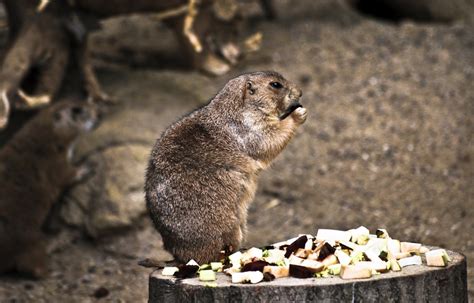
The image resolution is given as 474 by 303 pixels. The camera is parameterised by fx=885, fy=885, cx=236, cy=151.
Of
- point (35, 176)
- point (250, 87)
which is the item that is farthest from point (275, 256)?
point (35, 176)

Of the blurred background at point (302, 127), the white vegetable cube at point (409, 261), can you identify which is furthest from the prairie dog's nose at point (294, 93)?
the blurred background at point (302, 127)

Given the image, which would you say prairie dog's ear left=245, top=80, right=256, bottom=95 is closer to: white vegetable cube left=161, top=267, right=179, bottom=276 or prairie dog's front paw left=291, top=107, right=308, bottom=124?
prairie dog's front paw left=291, top=107, right=308, bottom=124

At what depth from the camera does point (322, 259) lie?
4863mm

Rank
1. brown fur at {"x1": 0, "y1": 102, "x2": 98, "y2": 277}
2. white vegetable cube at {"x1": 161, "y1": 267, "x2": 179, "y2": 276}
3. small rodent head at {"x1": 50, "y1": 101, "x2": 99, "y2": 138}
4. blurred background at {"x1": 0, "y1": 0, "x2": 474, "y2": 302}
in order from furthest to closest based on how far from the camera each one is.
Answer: small rodent head at {"x1": 50, "y1": 101, "x2": 99, "y2": 138}, blurred background at {"x1": 0, "y1": 0, "x2": 474, "y2": 302}, brown fur at {"x1": 0, "y1": 102, "x2": 98, "y2": 277}, white vegetable cube at {"x1": 161, "y1": 267, "x2": 179, "y2": 276}

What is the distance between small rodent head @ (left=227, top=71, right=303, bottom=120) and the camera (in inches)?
226

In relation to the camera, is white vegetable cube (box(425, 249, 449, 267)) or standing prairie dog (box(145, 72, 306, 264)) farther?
standing prairie dog (box(145, 72, 306, 264))

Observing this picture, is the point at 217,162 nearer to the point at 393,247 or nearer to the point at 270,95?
the point at 270,95

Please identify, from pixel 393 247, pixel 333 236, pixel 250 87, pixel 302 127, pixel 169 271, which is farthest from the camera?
pixel 302 127

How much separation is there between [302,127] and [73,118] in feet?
8.91

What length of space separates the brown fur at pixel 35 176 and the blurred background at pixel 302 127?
182 mm

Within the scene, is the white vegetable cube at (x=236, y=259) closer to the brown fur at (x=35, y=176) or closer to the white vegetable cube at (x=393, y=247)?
the white vegetable cube at (x=393, y=247)

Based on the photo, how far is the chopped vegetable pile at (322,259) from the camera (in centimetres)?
466

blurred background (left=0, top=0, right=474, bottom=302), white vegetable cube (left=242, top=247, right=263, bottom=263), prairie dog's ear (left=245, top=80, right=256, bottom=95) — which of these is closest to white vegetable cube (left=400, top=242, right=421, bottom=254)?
white vegetable cube (left=242, top=247, right=263, bottom=263)

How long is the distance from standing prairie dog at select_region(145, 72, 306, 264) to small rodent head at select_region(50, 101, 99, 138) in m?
4.30
